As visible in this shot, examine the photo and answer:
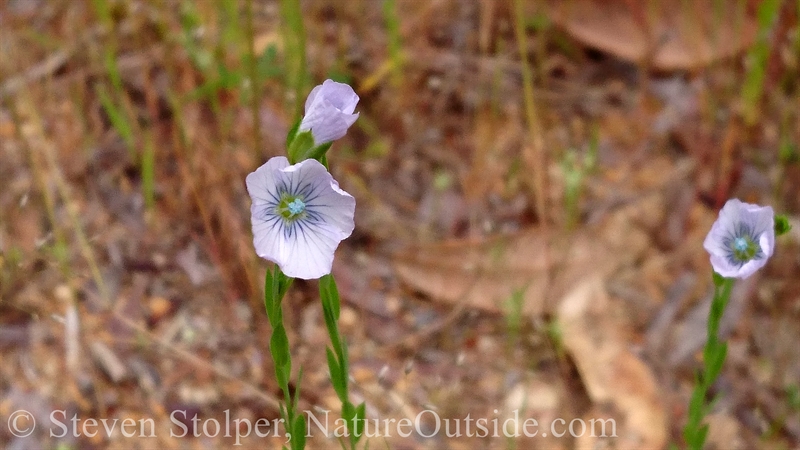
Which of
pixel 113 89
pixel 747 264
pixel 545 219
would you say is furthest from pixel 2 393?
pixel 747 264

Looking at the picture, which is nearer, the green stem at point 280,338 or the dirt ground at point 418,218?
the green stem at point 280,338

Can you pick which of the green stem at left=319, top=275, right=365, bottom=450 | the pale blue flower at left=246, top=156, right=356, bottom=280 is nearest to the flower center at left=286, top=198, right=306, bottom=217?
the pale blue flower at left=246, top=156, right=356, bottom=280

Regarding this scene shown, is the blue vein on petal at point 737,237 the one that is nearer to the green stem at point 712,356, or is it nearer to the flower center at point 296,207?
the green stem at point 712,356

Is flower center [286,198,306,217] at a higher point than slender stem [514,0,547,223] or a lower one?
lower

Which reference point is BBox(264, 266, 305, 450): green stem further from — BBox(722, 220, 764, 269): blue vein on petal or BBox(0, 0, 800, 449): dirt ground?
BBox(722, 220, 764, 269): blue vein on petal

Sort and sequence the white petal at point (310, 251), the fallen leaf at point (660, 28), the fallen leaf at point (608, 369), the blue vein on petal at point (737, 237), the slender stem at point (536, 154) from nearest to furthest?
the white petal at point (310, 251) < the blue vein on petal at point (737, 237) < the fallen leaf at point (608, 369) < the slender stem at point (536, 154) < the fallen leaf at point (660, 28)

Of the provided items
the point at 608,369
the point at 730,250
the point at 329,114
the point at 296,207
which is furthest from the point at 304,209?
the point at 608,369

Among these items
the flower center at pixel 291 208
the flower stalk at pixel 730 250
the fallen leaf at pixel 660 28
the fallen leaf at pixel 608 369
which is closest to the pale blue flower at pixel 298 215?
Answer: the flower center at pixel 291 208
